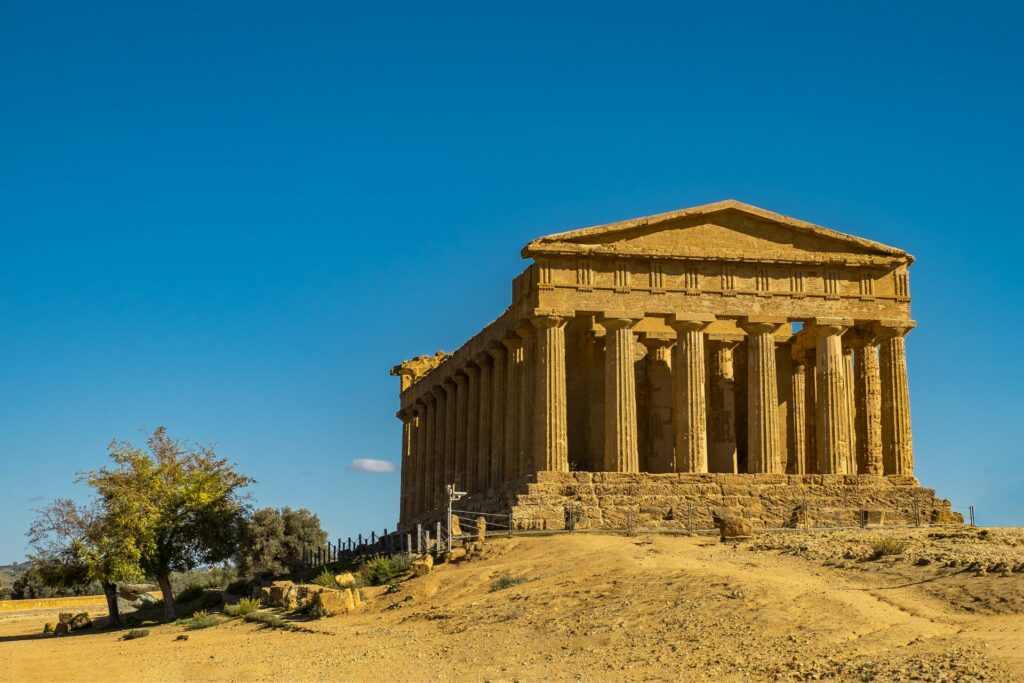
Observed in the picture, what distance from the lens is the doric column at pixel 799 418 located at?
47.8 metres

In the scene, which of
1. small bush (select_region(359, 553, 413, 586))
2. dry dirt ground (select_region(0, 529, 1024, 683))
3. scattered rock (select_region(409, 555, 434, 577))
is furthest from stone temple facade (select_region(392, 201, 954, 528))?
dry dirt ground (select_region(0, 529, 1024, 683))

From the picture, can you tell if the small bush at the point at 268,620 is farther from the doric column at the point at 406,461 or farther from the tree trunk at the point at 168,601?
the doric column at the point at 406,461

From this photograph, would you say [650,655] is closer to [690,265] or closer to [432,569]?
[432,569]

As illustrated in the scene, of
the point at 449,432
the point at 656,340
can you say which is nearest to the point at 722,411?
the point at 656,340

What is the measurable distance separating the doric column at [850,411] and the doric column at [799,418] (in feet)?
6.11

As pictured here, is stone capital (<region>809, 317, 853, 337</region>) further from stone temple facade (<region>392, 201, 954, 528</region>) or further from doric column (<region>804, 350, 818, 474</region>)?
doric column (<region>804, 350, 818, 474</region>)

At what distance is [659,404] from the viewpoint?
50.4m

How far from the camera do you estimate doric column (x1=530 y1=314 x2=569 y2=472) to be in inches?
1683

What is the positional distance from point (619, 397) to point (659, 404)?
686 cm

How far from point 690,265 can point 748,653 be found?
2397cm

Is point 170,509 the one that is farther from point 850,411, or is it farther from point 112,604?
point 850,411

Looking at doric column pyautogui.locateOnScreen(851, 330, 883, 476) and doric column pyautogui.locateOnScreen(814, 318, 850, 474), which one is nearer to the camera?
doric column pyautogui.locateOnScreen(814, 318, 850, 474)

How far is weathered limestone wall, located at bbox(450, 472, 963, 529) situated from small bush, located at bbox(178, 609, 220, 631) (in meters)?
8.67

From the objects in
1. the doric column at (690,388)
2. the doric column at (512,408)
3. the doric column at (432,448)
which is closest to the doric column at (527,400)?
the doric column at (512,408)
